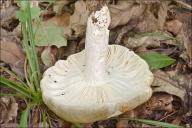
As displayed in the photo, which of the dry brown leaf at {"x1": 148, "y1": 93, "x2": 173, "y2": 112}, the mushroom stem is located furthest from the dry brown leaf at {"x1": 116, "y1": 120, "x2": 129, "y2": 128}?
the mushroom stem

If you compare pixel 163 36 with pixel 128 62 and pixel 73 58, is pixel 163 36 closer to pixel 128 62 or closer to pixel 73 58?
pixel 128 62

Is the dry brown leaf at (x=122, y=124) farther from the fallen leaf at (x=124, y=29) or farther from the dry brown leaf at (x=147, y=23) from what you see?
the dry brown leaf at (x=147, y=23)

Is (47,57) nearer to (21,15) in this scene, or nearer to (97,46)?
(21,15)

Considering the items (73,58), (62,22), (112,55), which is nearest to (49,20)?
(62,22)

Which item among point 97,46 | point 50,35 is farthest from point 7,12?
point 97,46

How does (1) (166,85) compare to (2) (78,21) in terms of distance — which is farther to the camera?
(2) (78,21)
